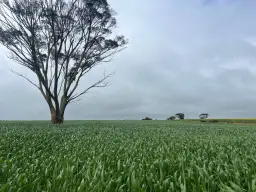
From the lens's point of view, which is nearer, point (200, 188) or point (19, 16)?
point (200, 188)

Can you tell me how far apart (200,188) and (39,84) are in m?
33.9

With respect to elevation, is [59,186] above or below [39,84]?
below

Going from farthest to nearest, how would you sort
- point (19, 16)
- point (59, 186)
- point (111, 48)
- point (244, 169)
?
1. point (111, 48)
2. point (19, 16)
3. point (244, 169)
4. point (59, 186)

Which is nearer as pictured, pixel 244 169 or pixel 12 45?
pixel 244 169

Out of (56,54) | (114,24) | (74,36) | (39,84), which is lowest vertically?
(39,84)

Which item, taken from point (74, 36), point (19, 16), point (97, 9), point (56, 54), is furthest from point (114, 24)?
point (19, 16)

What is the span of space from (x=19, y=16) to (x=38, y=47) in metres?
4.23

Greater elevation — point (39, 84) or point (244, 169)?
point (39, 84)

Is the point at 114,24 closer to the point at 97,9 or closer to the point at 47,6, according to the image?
the point at 97,9

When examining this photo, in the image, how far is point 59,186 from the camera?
3.07 metres

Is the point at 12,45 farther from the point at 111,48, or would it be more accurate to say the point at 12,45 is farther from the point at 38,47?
the point at 111,48

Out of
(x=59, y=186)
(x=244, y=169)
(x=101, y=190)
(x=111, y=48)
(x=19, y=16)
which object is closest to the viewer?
(x=101, y=190)

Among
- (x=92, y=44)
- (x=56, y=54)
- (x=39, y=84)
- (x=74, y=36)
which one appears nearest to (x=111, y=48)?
(x=92, y=44)

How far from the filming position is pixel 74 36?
34156mm
